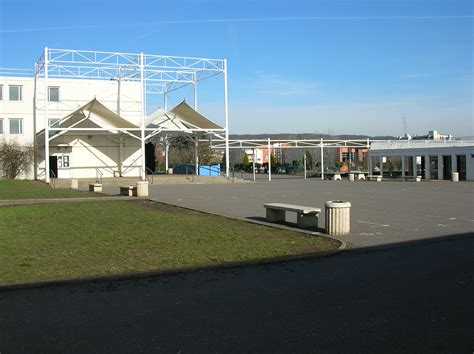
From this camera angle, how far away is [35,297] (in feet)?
22.9

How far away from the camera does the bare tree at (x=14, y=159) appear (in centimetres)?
4797

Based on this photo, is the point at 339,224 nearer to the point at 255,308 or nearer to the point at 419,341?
the point at 255,308

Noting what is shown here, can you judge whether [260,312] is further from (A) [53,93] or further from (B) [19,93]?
(B) [19,93]

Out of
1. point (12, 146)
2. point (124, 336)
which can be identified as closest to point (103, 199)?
point (124, 336)

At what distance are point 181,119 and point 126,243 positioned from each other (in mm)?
41325

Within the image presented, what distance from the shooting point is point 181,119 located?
51.9 meters

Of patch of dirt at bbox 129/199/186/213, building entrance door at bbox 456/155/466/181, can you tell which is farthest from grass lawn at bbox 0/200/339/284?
building entrance door at bbox 456/155/466/181

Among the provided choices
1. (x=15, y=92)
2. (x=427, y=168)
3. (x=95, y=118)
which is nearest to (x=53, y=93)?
(x=15, y=92)

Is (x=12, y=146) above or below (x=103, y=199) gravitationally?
above

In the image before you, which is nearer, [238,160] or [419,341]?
[419,341]

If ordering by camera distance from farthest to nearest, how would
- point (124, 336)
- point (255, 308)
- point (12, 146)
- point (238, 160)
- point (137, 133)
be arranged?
point (238, 160) → point (137, 133) → point (12, 146) → point (255, 308) → point (124, 336)

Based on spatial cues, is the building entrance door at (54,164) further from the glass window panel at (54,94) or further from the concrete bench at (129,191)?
the concrete bench at (129,191)

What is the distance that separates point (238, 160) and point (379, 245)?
4765 inches

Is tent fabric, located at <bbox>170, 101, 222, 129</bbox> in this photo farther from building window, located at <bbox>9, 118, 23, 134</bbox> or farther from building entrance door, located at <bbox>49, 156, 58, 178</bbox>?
building window, located at <bbox>9, 118, 23, 134</bbox>
